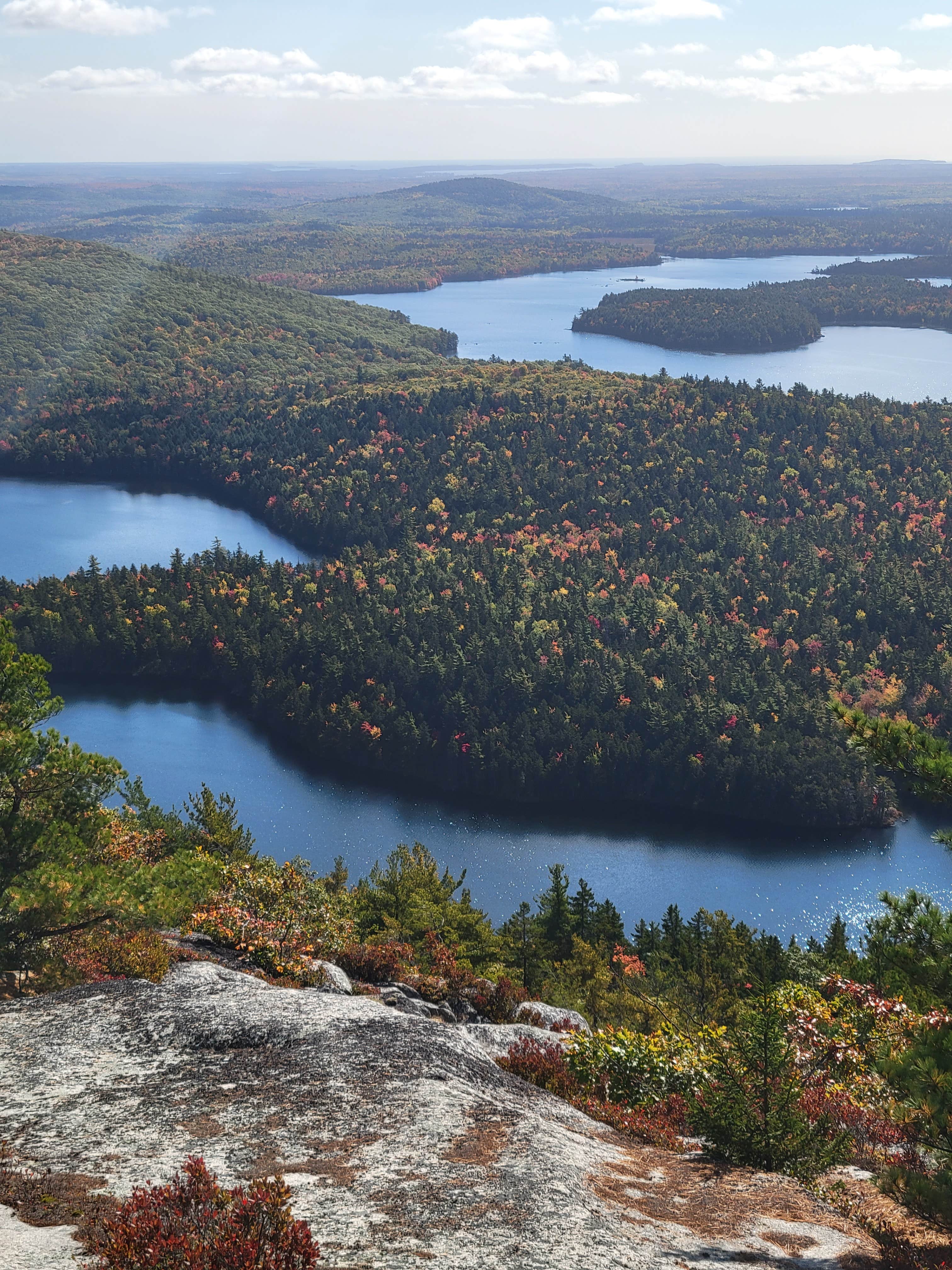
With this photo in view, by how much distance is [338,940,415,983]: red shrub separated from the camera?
31.9 metres

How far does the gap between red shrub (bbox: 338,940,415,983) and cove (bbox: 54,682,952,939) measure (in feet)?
146

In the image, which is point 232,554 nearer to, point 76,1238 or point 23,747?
point 23,747

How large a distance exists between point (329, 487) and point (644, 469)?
5096 cm

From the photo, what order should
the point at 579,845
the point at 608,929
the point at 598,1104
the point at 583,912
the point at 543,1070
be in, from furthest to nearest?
the point at 579,845, the point at 583,912, the point at 608,929, the point at 543,1070, the point at 598,1104

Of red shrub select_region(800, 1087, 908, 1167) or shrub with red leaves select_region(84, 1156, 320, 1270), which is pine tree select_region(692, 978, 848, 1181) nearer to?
red shrub select_region(800, 1087, 908, 1167)

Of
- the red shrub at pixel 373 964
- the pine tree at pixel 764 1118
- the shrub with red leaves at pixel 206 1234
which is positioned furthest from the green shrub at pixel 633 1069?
the shrub with red leaves at pixel 206 1234

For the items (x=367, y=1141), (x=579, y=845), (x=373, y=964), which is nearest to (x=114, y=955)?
(x=373, y=964)

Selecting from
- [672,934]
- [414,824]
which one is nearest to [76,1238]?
[672,934]

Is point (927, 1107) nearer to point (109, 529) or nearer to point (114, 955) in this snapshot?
point (114, 955)

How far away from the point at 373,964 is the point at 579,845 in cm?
5703

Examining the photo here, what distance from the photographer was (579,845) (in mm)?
87312

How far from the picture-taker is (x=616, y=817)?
92.6m

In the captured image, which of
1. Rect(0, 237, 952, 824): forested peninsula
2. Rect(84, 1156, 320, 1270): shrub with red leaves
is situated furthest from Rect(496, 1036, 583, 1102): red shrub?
Rect(0, 237, 952, 824): forested peninsula

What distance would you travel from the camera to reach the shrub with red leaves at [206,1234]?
38.9ft
